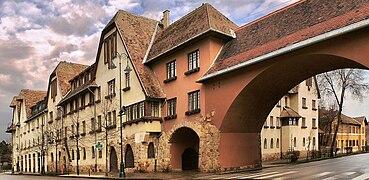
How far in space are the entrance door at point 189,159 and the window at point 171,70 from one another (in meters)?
6.54

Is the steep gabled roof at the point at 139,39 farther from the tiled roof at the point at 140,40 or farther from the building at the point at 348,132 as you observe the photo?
the building at the point at 348,132

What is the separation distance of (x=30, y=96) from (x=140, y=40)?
153 ft

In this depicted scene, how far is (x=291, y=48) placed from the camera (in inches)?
806

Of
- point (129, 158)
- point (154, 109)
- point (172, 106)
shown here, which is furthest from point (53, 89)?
point (172, 106)

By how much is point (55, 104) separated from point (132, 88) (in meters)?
24.9

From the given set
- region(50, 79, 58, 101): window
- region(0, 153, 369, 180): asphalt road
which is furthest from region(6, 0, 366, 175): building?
region(50, 79, 58, 101): window

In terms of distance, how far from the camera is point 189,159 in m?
33.5

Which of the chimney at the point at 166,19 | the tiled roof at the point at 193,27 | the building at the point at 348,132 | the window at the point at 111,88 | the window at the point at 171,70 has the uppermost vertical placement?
the chimney at the point at 166,19

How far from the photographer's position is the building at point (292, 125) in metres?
48.9

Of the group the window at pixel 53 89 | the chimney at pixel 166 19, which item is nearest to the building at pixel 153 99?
the chimney at pixel 166 19

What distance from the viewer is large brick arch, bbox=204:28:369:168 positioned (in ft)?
68.4

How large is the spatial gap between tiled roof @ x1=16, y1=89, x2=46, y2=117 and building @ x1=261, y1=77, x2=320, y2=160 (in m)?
A: 45.4

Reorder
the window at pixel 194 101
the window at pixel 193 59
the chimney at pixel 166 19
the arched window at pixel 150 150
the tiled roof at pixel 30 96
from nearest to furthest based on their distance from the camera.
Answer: the window at pixel 194 101
the window at pixel 193 59
the arched window at pixel 150 150
the chimney at pixel 166 19
the tiled roof at pixel 30 96

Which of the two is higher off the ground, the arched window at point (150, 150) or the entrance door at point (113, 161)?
the arched window at point (150, 150)
